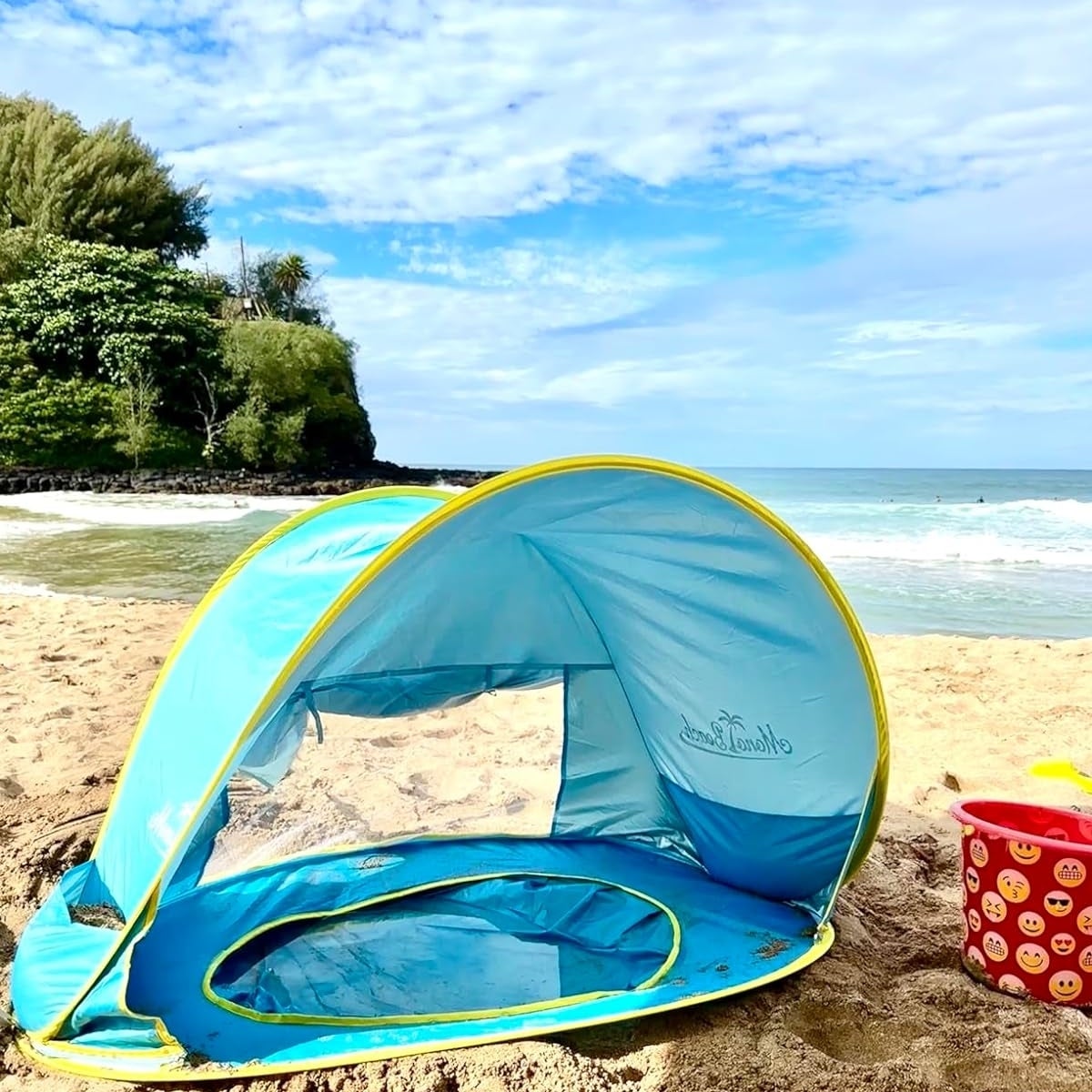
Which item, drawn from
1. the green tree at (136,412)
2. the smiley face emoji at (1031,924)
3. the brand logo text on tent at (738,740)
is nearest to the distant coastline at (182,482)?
the green tree at (136,412)

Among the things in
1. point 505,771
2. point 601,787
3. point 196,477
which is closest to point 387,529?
point 505,771

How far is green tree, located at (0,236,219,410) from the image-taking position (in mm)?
26219

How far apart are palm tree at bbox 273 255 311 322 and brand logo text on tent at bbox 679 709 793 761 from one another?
1280 inches

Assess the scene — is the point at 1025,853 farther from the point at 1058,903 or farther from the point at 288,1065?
the point at 288,1065

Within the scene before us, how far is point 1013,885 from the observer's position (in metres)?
2.54

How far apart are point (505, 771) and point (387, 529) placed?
119cm

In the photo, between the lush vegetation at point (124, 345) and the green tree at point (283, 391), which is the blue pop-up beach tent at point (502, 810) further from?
the green tree at point (283, 391)

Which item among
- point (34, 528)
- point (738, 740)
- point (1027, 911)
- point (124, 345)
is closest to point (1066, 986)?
point (1027, 911)

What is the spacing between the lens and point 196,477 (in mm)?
24812

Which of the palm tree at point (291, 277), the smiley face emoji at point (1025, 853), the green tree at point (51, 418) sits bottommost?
the smiley face emoji at point (1025, 853)

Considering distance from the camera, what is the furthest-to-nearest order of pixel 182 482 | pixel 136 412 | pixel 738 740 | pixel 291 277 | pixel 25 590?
pixel 291 277
pixel 136 412
pixel 182 482
pixel 25 590
pixel 738 740

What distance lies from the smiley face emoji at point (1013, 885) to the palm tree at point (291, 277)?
33467 millimetres

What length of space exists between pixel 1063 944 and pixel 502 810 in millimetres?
1889

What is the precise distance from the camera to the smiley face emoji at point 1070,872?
96.8 inches
